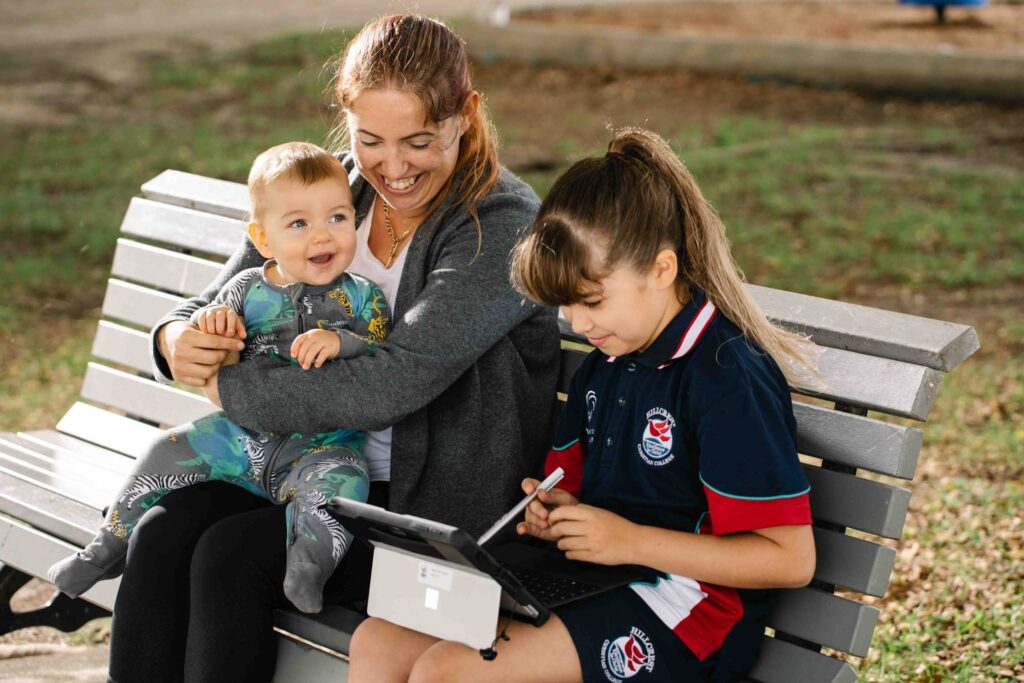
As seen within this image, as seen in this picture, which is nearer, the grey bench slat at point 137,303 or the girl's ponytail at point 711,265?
the girl's ponytail at point 711,265

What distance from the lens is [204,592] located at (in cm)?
259

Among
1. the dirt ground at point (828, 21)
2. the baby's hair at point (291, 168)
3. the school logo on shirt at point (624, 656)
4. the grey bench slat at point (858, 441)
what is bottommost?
the school logo on shirt at point (624, 656)

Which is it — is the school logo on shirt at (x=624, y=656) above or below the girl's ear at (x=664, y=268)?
below

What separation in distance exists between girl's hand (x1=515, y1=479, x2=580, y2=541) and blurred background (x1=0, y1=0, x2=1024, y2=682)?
94cm

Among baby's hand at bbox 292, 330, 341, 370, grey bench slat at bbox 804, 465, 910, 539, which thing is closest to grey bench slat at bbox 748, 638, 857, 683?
grey bench slat at bbox 804, 465, 910, 539

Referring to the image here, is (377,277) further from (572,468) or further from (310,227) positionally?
(572,468)

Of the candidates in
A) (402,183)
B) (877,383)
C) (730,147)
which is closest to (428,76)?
(402,183)

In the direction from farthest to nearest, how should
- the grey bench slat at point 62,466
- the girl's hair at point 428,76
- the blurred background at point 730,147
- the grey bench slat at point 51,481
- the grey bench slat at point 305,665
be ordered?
the blurred background at point 730,147
the grey bench slat at point 62,466
the grey bench slat at point 51,481
the girl's hair at point 428,76
the grey bench slat at point 305,665

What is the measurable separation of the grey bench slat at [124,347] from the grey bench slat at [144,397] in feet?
0.14

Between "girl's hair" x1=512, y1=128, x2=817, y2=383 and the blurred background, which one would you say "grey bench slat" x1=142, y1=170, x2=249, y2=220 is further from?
"girl's hair" x1=512, y1=128, x2=817, y2=383

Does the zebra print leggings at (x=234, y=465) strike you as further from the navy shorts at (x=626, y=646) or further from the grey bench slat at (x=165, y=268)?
the grey bench slat at (x=165, y=268)

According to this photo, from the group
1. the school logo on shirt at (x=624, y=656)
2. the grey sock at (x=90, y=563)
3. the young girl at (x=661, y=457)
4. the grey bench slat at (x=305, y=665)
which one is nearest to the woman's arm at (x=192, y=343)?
the grey sock at (x=90, y=563)

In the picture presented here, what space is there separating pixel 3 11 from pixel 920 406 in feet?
52.2

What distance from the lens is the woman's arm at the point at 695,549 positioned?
232 cm
